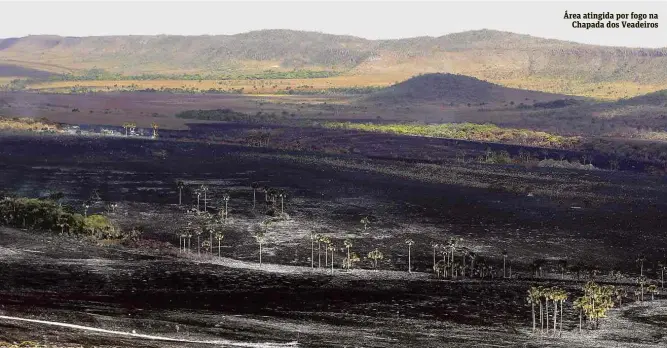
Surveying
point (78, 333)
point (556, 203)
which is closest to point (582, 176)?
point (556, 203)

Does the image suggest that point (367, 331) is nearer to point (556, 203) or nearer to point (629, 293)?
point (629, 293)

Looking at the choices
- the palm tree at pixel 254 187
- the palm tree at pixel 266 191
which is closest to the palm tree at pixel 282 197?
the palm tree at pixel 266 191

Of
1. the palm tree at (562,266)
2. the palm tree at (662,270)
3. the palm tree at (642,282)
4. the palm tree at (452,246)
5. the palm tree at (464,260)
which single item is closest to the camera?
the palm tree at (642,282)

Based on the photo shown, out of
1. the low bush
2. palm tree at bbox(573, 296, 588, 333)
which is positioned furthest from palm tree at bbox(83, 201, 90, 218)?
palm tree at bbox(573, 296, 588, 333)

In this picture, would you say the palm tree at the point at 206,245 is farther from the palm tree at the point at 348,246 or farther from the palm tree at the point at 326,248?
the palm tree at the point at 348,246

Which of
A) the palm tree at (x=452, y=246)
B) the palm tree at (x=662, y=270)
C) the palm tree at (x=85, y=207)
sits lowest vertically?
the palm tree at (x=662, y=270)

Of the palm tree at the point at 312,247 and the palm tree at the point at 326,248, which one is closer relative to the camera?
the palm tree at the point at 312,247

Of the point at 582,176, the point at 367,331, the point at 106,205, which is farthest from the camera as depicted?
the point at 582,176

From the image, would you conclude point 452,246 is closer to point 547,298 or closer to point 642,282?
point 642,282

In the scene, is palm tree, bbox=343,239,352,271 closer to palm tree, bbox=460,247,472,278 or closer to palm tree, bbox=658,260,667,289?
palm tree, bbox=460,247,472,278
